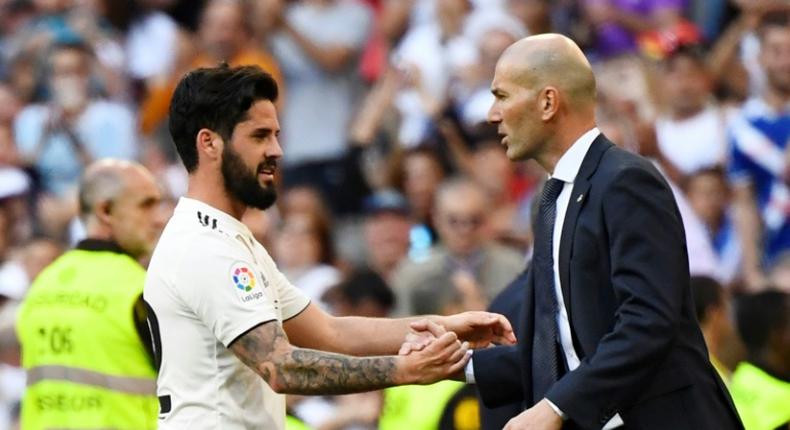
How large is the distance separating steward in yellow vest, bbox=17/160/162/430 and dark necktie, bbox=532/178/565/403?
2291mm

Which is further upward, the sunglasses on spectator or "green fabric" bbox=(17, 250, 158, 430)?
the sunglasses on spectator

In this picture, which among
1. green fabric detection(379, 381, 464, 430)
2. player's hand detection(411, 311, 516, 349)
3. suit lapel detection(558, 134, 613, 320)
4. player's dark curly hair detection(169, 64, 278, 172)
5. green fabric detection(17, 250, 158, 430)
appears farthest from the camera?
green fabric detection(379, 381, 464, 430)

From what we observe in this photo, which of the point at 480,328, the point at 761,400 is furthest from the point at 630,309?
the point at 761,400

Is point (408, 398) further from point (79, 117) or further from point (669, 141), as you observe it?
point (79, 117)

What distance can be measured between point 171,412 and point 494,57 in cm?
635

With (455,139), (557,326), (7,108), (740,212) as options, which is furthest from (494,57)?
(557,326)

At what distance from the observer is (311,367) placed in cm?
594

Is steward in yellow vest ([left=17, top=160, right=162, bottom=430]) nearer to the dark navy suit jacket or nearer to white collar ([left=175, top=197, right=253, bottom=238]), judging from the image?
white collar ([left=175, top=197, right=253, bottom=238])

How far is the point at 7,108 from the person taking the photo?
1419 cm

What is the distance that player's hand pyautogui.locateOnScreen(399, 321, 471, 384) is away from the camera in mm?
5973

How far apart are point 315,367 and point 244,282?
39cm

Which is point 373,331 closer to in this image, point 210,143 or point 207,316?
point 207,316

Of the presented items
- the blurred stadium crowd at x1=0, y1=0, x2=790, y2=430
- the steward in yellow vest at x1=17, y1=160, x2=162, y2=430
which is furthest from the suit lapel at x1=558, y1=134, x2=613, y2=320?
the blurred stadium crowd at x1=0, y1=0, x2=790, y2=430

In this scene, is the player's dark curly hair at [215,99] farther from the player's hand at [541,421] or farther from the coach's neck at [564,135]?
the player's hand at [541,421]
